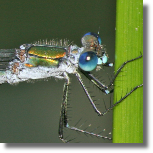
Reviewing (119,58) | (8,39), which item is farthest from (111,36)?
(119,58)

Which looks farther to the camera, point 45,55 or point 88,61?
point 45,55

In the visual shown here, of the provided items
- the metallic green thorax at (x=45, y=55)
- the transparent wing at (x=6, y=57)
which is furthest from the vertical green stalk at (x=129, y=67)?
the transparent wing at (x=6, y=57)

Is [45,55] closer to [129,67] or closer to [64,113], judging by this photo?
[64,113]

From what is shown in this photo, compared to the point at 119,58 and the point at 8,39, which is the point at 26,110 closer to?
the point at 8,39

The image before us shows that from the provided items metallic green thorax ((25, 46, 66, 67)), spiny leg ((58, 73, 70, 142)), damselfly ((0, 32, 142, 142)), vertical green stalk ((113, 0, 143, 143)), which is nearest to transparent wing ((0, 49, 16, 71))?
damselfly ((0, 32, 142, 142))

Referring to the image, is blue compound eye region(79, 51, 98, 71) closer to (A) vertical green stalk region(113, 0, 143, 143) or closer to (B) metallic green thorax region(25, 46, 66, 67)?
(B) metallic green thorax region(25, 46, 66, 67)

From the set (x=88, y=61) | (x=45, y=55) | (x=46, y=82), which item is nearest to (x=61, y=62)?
(x=45, y=55)
